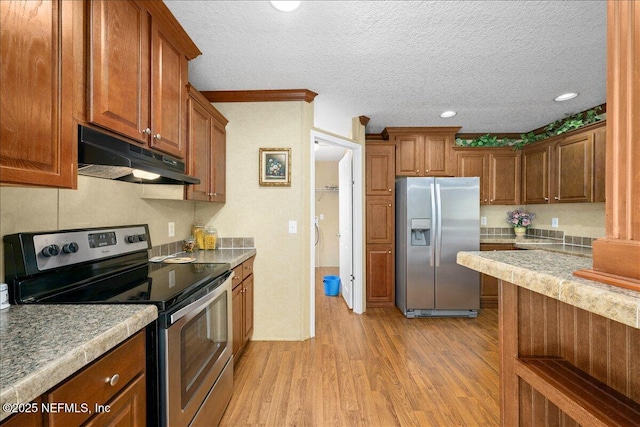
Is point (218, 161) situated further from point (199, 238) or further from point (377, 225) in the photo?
point (377, 225)

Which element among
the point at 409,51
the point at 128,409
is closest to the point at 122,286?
the point at 128,409

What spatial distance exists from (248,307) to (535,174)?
389 cm

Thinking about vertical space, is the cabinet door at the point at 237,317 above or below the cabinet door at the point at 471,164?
below

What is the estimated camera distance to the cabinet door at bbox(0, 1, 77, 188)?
32.1 inches

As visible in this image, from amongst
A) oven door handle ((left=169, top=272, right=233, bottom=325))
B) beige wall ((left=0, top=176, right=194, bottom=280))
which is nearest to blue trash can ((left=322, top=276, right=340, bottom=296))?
beige wall ((left=0, top=176, right=194, bottom=280))

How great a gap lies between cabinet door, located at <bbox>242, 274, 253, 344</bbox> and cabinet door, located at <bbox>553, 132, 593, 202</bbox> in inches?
143

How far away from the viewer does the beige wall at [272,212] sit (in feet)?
9.14

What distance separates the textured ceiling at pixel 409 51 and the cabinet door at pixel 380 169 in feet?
2.33

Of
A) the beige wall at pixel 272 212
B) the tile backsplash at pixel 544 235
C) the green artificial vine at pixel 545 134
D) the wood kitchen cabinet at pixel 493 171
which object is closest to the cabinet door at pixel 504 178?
the wood kitchen cabinet at pixel 493 171

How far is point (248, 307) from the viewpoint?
257cm

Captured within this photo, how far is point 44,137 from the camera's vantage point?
3.04ft

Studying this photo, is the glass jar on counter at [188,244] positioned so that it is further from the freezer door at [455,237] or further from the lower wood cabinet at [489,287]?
the lower wood cabinet at [489,287]

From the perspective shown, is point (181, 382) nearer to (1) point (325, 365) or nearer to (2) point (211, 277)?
(2) point (211, 277)

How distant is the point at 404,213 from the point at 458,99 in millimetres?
1384
